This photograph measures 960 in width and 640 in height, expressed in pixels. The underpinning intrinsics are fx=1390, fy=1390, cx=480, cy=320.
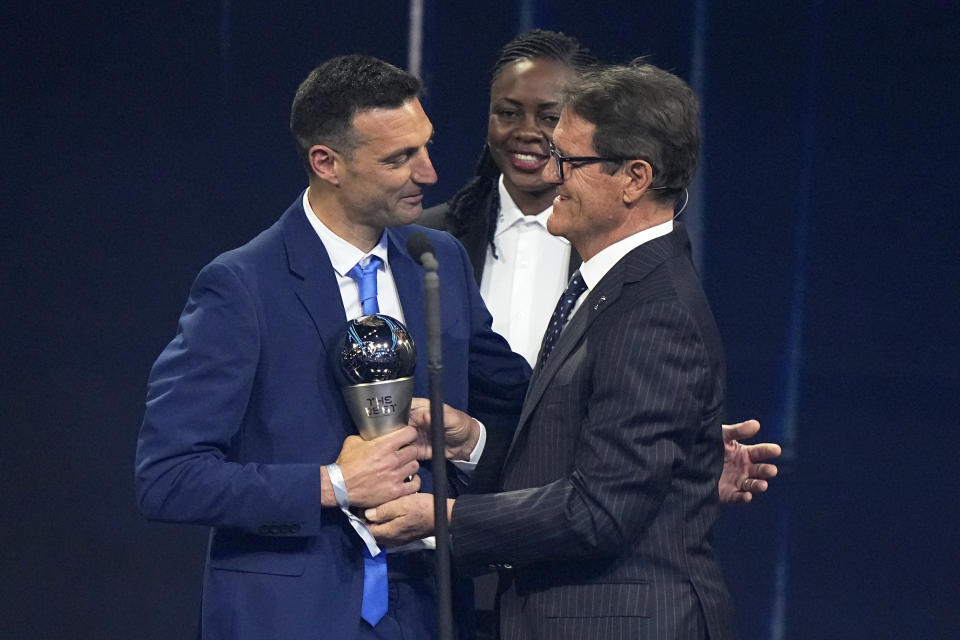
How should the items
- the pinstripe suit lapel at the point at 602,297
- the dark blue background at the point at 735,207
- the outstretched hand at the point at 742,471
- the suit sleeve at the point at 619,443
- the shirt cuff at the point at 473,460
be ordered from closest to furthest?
1. the suit sleeve at the point at 619,443
2. the pinstripe suit lapel at the point at 602,297
3. the shirt cuff at the point at 473,460
4. the outstretched hand at the point at 742,471
5. the dark blue background at the point at 735,207

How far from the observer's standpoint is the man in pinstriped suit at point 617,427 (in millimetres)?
1994

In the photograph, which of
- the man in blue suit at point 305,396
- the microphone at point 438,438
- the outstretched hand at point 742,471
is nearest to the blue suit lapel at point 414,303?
the man in blue suit at point 305,396

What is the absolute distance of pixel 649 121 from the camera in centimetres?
214

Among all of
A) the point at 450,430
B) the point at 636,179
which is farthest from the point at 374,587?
the point at 636,179

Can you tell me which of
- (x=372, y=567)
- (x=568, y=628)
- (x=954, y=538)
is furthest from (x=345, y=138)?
(x=954, y=538)

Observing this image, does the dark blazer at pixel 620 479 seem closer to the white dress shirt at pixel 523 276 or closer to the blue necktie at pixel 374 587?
the blue necktie at pixel 374 587

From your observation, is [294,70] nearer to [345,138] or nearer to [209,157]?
[209,157]

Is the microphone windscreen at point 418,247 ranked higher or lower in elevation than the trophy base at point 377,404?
higher

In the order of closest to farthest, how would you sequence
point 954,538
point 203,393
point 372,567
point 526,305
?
point 203,393 < point 372,567 < point 526,305 < point 954,538

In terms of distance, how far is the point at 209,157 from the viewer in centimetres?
408

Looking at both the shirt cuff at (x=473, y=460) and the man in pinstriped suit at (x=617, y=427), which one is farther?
the shirt cuff at (x=473, y=460)

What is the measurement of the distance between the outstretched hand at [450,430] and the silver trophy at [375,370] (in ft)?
0.24

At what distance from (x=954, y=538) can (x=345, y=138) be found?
2543 mm

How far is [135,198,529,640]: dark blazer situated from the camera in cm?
204
